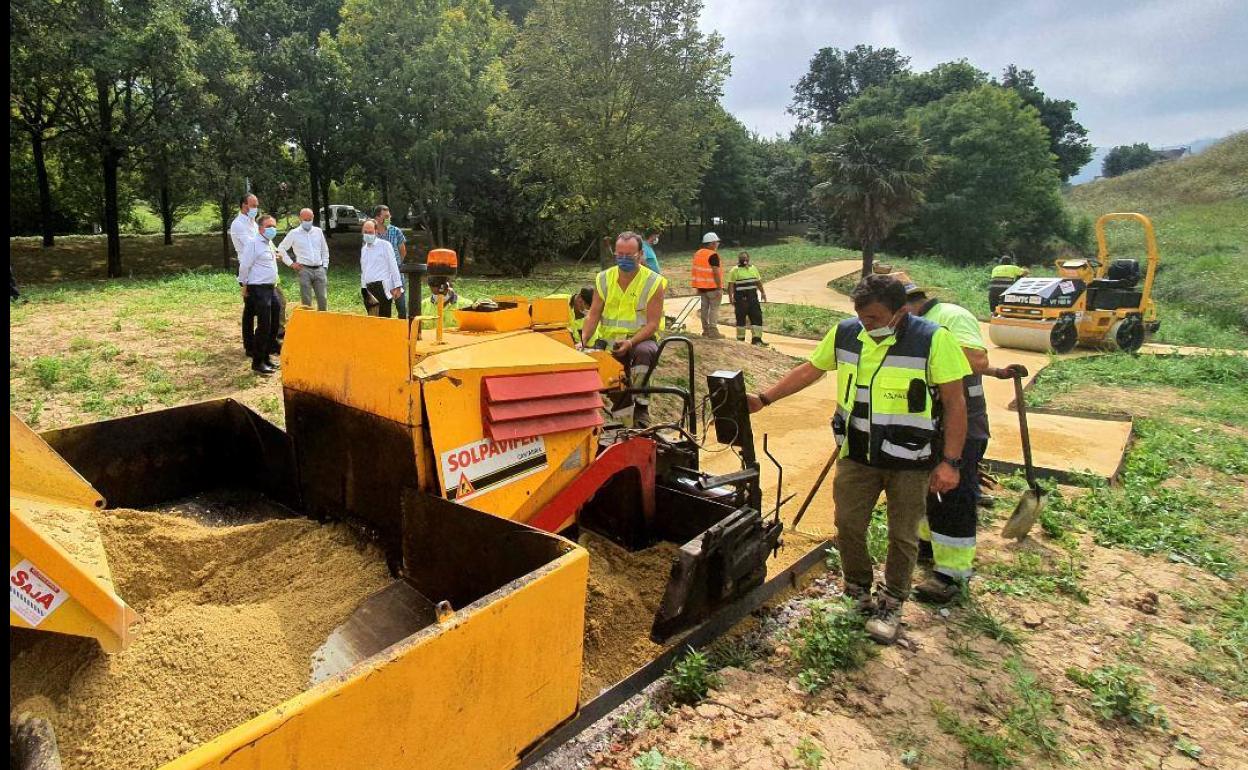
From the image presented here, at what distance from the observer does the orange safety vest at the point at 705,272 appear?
11531 millimetres

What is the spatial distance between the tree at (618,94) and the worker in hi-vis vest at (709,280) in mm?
2042

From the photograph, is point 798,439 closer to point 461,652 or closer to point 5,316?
point 461,652

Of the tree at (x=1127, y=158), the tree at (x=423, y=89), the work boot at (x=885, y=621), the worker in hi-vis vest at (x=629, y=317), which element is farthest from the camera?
the tree at (x=1127, y=158)

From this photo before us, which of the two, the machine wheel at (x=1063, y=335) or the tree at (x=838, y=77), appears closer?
the machine wheel at (x=1063, y=335)

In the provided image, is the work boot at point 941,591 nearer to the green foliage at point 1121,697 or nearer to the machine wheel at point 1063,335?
the green foliage at point 1121,697

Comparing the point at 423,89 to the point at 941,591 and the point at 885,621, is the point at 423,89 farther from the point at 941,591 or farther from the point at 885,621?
the point at 885,621

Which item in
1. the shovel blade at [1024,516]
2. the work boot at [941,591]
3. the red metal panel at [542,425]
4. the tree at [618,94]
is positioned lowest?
the work boot at [941,591]

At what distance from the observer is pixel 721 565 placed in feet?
10.00

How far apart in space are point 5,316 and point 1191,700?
425 cm

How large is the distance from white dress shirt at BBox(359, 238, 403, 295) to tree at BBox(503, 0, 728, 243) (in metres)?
5.64

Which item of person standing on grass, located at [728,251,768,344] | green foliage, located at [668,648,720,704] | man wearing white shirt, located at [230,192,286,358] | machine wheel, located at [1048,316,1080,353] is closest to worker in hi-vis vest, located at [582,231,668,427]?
green foliage, located at [668,648,720,704]

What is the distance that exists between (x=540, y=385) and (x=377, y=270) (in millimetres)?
5892

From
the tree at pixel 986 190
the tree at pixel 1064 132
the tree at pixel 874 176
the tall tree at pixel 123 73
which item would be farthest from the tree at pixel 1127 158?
the tall tree at pixel 123 73

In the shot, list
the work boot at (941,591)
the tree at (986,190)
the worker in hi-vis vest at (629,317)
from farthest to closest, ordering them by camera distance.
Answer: the tree at (986,190), the worker in hi-vis vest at (629,317), the work boot at (941,591)
